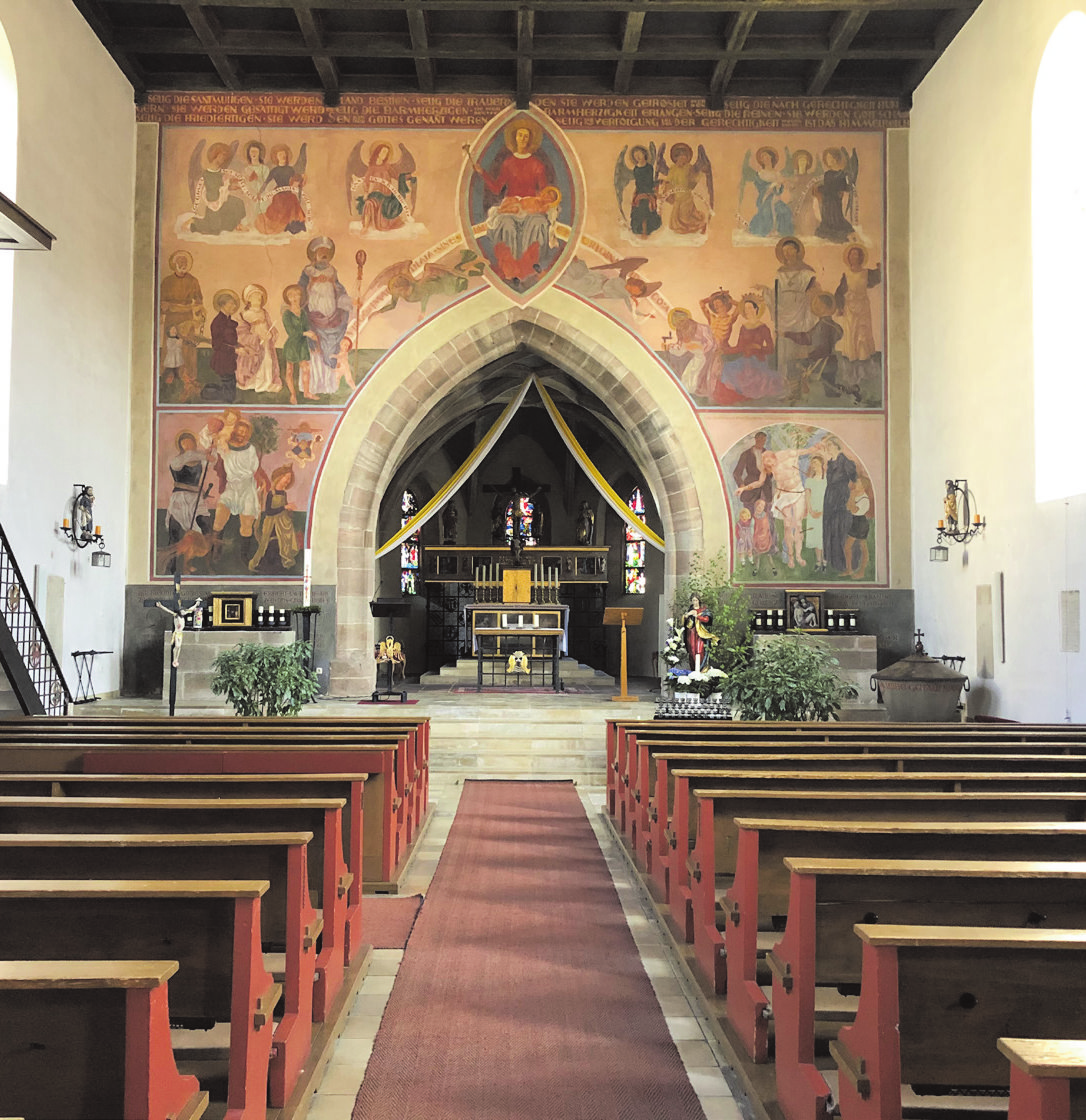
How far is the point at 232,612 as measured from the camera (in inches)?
543

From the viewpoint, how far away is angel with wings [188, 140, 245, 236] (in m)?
14.6

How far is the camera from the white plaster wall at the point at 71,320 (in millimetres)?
11320

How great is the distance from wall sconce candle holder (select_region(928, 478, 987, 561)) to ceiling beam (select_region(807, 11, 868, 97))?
5.90 meters

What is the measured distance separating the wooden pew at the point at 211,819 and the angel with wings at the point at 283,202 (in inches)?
495

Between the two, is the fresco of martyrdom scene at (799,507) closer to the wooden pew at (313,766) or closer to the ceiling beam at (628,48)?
the ceiling beam at (628,48)

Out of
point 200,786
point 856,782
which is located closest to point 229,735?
point 200,786

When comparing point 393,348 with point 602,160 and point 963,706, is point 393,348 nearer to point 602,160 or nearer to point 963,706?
point 602,160

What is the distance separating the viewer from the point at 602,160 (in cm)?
1482

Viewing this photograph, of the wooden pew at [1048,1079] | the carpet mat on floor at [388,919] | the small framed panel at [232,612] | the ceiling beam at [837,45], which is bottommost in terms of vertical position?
the carpet mat on floor at [388,919]

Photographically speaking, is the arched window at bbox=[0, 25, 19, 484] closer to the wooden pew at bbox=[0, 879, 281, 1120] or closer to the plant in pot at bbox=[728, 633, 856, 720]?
the plant in pot at bbox=[728, 633, 856, 720]

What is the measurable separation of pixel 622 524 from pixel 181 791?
20.2 metres

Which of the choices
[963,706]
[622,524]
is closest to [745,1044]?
[963,706]

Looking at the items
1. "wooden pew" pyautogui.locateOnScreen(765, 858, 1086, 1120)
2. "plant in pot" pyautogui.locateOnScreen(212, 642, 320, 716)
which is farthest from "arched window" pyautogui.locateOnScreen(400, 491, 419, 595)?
"wooden pew" pyautogui.locateOnScreen(765, 858, 1086, 1120)

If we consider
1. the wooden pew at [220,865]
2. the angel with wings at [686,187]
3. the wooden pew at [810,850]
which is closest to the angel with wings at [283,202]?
the angel with wings at [686,187]
